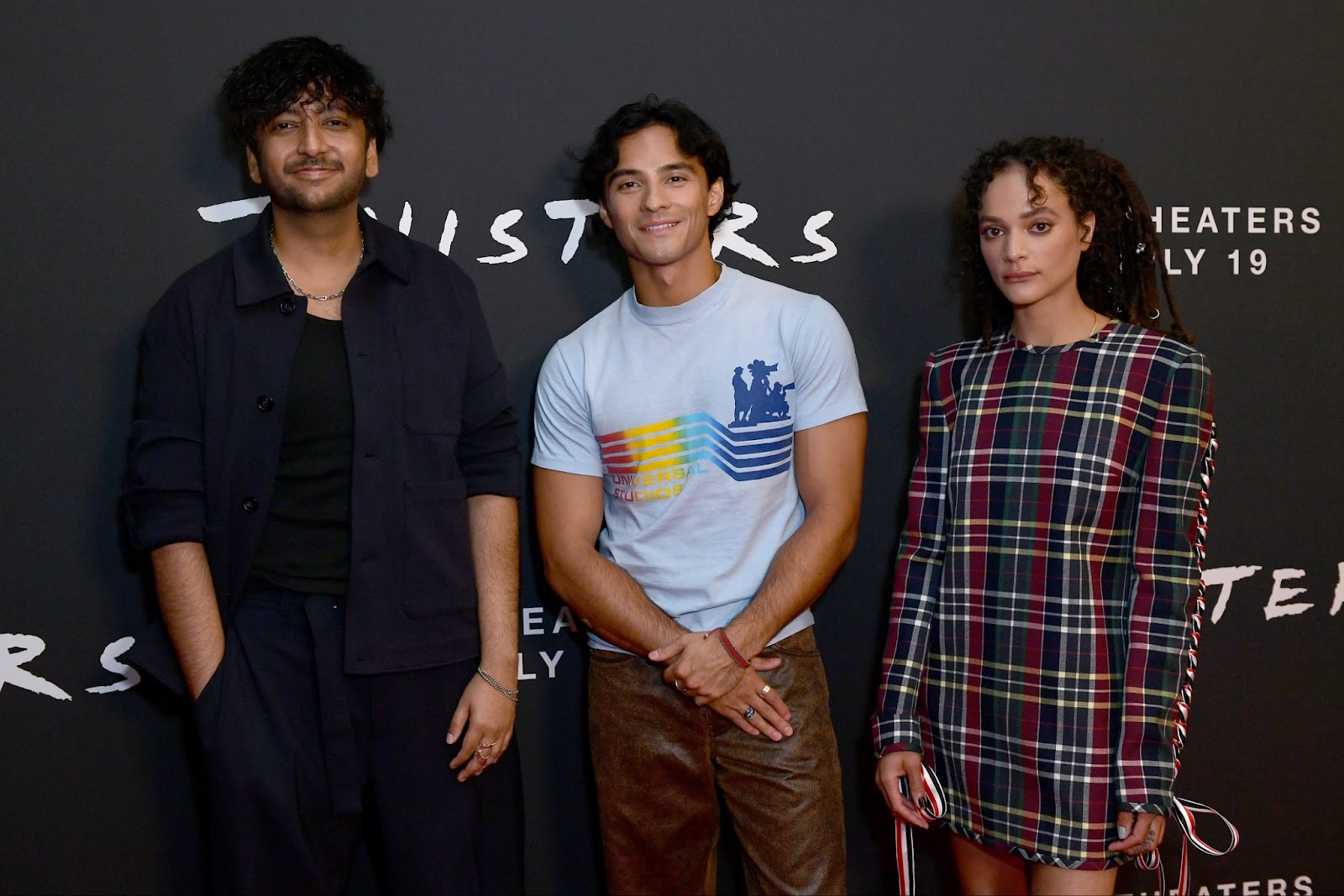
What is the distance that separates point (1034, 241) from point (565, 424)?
0.87 meters

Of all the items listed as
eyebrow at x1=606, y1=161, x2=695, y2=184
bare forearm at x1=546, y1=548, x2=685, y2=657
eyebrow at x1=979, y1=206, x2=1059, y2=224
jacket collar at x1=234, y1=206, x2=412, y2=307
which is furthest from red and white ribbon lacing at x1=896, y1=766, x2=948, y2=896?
jacket collar at x1=234, y1=206, x2=412, y2=307

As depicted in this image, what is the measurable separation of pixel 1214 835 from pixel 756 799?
1.28m

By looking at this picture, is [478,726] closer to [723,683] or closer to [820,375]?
[723,683]

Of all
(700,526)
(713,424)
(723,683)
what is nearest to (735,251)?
(713,424)

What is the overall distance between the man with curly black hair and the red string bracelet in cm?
36

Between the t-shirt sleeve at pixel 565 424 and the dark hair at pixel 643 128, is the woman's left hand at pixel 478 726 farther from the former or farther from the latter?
the dark hair at pixel 643 128

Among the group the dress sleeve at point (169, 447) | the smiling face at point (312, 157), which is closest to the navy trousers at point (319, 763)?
the dress sleeve at point (169, 447)

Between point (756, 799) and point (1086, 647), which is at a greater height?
point (1086, 647)

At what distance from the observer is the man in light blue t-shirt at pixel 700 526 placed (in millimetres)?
2014

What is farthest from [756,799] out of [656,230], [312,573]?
[656,230]

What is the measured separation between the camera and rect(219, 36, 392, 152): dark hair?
6.28 feet

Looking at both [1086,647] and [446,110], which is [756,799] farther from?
[446,110]

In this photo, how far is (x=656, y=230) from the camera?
6.65 ft

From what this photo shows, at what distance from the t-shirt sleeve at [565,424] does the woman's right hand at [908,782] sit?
727 millimetres
